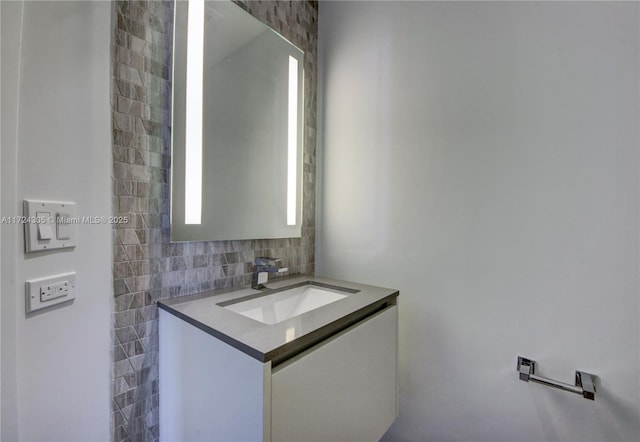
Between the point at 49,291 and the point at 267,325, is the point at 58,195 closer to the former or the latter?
the point at 49,291

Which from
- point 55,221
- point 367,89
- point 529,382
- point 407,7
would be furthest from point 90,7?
point 529,382

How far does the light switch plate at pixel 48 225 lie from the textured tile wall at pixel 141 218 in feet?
0.36

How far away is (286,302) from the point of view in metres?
1.19

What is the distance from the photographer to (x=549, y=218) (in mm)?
938

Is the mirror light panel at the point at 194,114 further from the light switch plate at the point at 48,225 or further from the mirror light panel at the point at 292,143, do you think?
the mirror light panel at the point at 292,143

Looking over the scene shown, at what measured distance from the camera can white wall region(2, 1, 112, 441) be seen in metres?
0.62

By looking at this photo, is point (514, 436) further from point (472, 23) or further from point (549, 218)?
point (472, 23)

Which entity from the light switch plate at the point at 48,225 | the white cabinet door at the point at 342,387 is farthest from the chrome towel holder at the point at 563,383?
the light switch plate at the point at 48,225

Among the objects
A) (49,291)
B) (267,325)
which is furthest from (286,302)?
(49,291)

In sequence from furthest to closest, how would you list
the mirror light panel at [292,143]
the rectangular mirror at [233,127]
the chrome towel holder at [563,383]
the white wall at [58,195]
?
the mirror light panel at [292,143]
the rectangular mirror at [233,127]
the chrome towel holder at [563,383]
the white wall at [58,195]

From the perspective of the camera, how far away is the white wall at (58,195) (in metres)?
0.62

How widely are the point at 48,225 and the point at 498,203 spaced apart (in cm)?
144

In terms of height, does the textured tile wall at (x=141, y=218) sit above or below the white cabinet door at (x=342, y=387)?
above

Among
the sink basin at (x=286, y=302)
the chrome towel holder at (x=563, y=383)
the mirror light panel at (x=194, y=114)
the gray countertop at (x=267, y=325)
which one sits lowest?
the chrome towel holder at (x=563, y=383)
